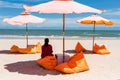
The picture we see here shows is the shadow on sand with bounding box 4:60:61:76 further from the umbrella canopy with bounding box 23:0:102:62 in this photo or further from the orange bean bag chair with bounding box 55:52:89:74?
the umbrella canopy with bounding box 23:0:102:62

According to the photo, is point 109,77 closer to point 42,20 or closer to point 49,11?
point 49,11

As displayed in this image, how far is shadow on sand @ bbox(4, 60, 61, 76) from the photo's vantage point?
31.9ft

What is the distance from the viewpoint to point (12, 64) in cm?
1120

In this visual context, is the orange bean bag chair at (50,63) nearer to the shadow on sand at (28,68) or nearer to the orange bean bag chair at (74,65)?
the shadow on sand at (28,68)

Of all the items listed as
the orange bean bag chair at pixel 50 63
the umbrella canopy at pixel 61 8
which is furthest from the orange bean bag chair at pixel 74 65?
the umbrella canopy at pixel 61 8

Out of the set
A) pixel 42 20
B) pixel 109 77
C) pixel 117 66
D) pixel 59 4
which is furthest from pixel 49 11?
pixel 42 20

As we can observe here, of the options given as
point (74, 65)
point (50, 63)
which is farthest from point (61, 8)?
point (50, 63)

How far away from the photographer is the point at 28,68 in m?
10.4

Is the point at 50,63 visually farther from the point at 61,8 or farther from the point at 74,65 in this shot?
the point at 61,8

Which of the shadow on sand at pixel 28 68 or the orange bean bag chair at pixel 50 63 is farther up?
the orange bean bag chair at pixel 50 63

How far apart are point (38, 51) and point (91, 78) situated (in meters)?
6.20

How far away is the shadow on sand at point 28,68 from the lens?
9.73 metres

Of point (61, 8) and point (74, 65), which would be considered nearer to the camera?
point (61, 8)

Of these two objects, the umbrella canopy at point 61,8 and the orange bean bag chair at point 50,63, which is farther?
the orange bean bag chair at point 50,63
